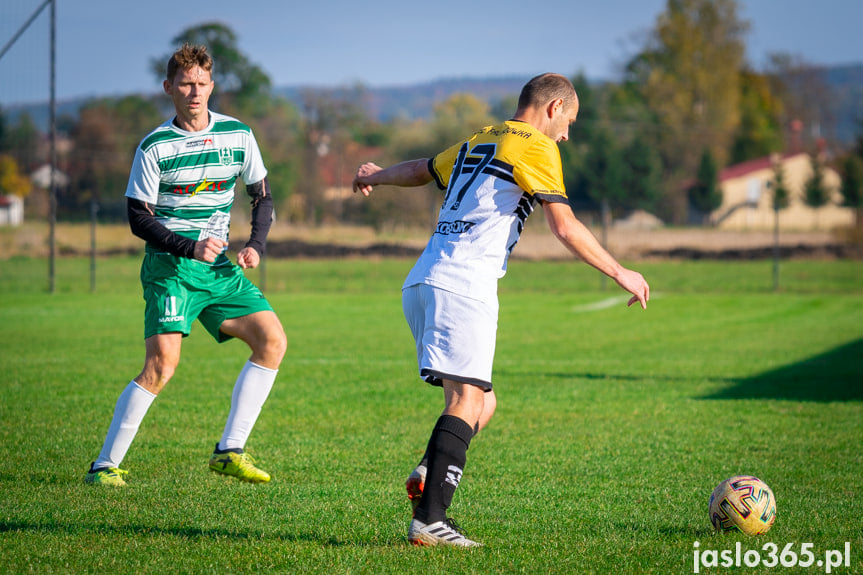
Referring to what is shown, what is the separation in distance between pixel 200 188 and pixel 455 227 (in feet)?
6.64

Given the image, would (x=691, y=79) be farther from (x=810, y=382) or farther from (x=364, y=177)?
(x=364, y=177)

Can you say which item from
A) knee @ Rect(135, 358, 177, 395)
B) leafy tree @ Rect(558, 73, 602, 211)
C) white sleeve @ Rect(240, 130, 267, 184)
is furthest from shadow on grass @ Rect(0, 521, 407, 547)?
leafy tree @ Rect(558, 73, 602, 211)

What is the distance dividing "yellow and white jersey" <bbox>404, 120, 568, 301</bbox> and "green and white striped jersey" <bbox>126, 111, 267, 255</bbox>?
6.13 feet

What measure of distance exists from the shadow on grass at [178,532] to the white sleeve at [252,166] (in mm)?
2307

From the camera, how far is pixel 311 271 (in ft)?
93.9

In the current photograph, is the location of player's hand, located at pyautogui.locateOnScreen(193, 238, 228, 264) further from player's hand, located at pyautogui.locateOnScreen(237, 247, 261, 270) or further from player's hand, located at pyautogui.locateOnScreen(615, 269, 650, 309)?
player's hand, located at pyautogui.locateOnScreen(615, 269, 650, 309)

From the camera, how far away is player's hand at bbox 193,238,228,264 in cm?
510

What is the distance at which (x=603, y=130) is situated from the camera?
62.4 metres

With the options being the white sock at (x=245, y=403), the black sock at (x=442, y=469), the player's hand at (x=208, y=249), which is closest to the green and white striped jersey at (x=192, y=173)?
the player's hand at (x=208, y=249)

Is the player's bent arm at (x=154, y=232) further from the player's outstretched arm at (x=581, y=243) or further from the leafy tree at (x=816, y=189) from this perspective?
the leafy tree at (x=816, y=189)

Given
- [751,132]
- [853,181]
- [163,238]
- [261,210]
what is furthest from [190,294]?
[751,132]

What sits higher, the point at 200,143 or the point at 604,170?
the point at 604,170

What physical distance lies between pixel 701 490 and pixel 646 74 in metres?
68.4

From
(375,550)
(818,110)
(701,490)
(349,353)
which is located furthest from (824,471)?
(818,110)
